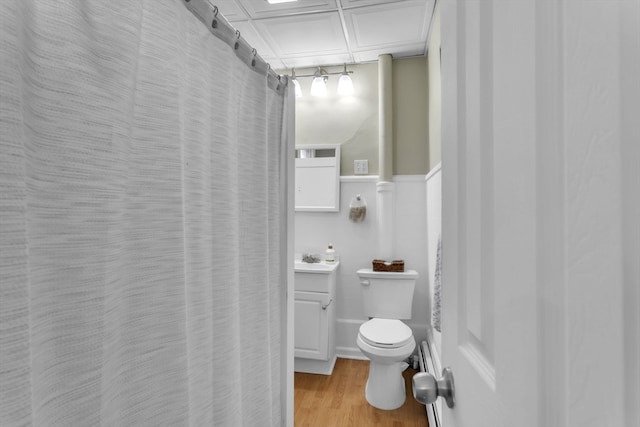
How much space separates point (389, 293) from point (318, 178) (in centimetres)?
110

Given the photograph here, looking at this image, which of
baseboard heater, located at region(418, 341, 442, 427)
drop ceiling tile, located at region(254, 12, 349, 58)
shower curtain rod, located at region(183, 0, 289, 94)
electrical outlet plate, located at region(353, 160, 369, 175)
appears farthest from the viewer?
electrical outlet plate, located at region(353, 160, 369, 175)

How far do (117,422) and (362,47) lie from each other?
2593mm

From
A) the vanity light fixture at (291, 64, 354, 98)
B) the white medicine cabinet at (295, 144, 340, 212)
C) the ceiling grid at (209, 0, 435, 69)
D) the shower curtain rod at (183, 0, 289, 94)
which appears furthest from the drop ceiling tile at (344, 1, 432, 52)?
the shower curtain rod at (183, 0, 289, 94)

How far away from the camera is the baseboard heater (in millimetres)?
1631

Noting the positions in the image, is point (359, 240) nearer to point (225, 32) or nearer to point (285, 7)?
point (285, 7)

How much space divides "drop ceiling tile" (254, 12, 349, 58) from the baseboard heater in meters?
2.20

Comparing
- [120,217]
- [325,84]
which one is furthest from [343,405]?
[325,84]

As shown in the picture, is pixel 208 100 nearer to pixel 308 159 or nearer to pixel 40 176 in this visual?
pixel 40 176

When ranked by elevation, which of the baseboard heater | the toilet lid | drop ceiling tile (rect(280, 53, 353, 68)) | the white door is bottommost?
the baseboard heater

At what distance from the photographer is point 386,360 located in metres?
1.90

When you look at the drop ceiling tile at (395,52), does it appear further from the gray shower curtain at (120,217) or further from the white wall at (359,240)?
the gray shower curtain at (120,217)

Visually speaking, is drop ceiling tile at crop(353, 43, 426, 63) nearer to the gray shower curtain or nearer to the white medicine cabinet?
the white medicine cabinet

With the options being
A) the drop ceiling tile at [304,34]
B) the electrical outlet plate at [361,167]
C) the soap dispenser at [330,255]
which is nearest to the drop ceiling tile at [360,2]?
the drop ceiling tile at [304,34]

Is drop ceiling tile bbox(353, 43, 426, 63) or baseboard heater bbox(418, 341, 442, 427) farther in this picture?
drop ceiling tile bbox(353, 43, 426, 63)
